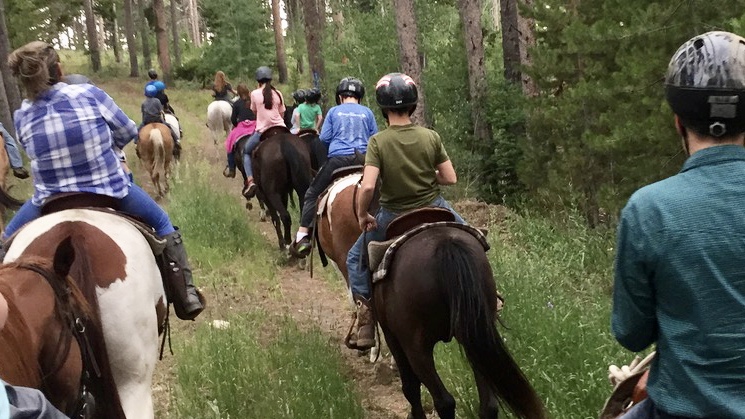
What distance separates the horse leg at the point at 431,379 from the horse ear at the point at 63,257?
7.33 ft

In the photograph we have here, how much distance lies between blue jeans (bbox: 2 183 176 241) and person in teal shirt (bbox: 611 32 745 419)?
→ 3.40 m

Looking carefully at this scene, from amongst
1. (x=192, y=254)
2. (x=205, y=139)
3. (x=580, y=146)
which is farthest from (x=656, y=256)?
(x=205, y=139)

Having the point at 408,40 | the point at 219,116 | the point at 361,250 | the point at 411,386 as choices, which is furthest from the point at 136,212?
the point at 219,116

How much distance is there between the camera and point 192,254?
9750 mm

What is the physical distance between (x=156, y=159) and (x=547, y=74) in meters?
9.32

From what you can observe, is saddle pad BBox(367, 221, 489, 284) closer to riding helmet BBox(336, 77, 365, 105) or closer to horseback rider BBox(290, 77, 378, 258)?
horseback rider BBox(290, 77, 378, 258)

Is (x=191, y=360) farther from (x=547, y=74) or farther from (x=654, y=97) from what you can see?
(x=547, y=74)

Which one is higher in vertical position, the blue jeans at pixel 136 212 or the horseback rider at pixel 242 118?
the horseback rider at pixel 242 118

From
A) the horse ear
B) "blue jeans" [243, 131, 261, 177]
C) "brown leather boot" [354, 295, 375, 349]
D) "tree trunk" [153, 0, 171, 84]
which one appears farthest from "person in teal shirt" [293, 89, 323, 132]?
"tree trunk" [153, 0, 171, 84]

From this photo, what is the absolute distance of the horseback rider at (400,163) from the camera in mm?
4828

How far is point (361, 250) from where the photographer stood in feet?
17.5

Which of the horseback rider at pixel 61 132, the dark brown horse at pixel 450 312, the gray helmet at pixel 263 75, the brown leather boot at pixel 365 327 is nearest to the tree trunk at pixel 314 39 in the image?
the gray helmet at pixel 263 75

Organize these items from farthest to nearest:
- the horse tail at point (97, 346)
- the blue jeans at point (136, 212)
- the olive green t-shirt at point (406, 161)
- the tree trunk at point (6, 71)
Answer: the tree trunk at point (6, 71) < the olive green t-shirt at point (406, 161) < the blue jeans at point (136, 212) < the horse tail at point (97, 346)

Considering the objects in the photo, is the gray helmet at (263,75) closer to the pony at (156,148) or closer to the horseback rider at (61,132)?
the pony at (156,148)
